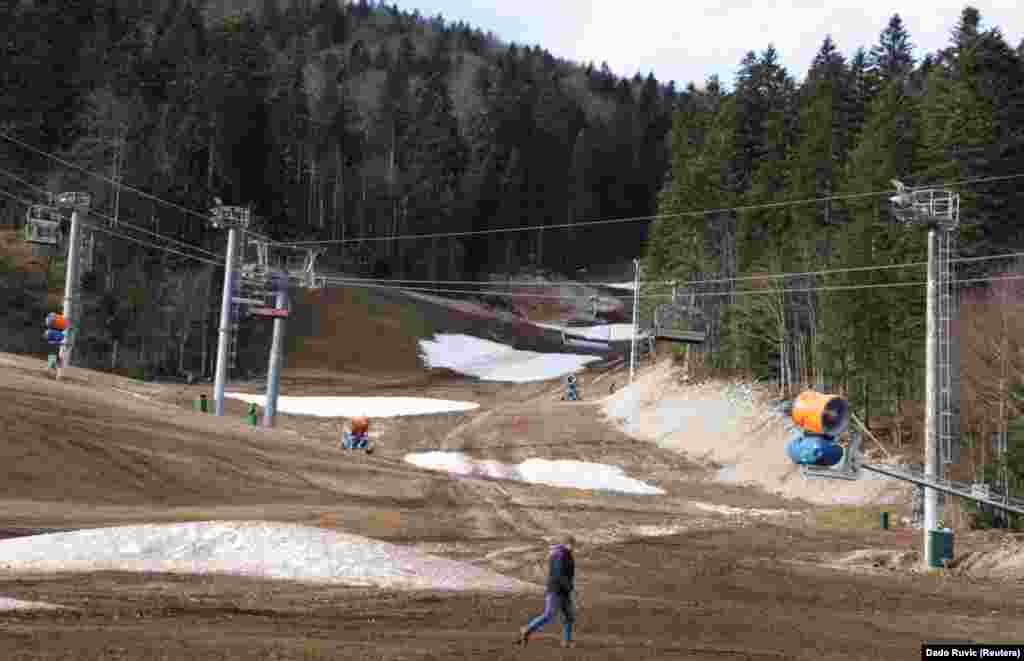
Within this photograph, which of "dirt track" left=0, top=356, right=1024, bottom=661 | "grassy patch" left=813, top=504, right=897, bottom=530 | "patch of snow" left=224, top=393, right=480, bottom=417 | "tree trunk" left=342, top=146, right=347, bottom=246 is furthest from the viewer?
"tree trunk" left=342, top=146, right=347, bottom=246

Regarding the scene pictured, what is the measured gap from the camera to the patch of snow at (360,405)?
235ft

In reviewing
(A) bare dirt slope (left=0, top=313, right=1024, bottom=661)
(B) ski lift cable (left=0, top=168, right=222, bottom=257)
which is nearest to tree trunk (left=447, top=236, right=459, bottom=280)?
(B) ski lift cable (left=0, top=168, right=222, bottom=257)

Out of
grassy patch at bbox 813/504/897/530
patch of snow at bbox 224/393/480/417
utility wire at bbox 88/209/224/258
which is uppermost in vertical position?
utility wire at bbox 88/209/224/258

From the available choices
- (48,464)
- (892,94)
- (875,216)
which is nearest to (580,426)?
(875,216)

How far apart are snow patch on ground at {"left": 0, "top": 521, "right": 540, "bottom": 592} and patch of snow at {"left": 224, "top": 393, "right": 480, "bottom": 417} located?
4603 centimetres

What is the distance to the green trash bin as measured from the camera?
29656 millimetres

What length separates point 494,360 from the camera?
99188mm

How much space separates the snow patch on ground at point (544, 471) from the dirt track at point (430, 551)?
1342 millimetres

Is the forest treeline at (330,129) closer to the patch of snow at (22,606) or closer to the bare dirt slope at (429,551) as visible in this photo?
the bare dirt slope at (429,551)

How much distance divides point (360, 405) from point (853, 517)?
130 feet

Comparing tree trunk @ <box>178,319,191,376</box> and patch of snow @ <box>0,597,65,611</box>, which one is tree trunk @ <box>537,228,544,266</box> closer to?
tree trunk @ <box>178,319,191,376</box>

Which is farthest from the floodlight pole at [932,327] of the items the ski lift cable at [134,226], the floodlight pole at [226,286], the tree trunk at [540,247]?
the tree trunk at [540,247]

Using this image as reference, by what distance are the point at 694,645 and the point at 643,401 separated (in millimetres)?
53174

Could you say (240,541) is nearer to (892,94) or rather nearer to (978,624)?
(978,624)
